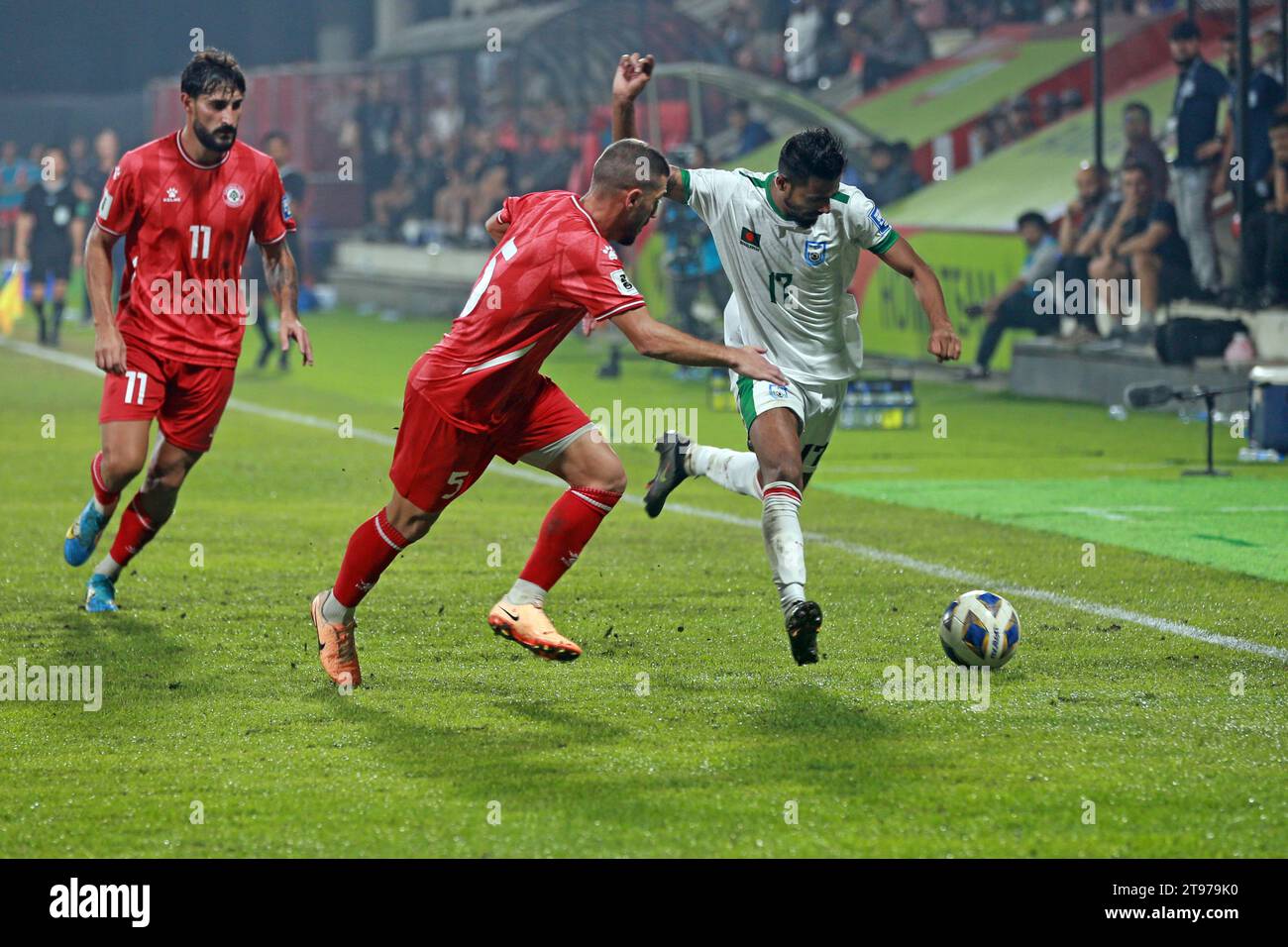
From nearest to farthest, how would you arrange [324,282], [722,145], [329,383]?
[329,383], [722,145], [324,282]

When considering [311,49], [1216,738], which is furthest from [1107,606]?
[311,49]

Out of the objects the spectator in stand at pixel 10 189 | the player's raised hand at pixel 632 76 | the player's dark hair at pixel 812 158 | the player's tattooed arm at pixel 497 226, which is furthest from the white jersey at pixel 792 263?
the spectator in stand at pixel 10 189

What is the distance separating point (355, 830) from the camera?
5.11 metres

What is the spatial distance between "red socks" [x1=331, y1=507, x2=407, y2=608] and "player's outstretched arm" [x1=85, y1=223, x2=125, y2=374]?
1537mm

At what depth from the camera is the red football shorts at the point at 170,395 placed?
8062 millimetres

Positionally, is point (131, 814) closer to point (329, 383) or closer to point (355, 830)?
point (355, 830)

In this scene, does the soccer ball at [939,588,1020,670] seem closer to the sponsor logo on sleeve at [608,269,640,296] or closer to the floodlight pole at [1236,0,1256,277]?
the sponsor logo on sleeve at [608,269,640,296]

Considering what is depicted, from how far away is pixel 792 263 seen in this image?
25.3 feet

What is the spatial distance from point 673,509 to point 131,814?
6.81 metres

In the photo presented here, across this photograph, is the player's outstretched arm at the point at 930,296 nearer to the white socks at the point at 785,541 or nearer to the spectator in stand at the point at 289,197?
the white socks at the point at 785,541

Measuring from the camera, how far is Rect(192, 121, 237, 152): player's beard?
7.97 metres

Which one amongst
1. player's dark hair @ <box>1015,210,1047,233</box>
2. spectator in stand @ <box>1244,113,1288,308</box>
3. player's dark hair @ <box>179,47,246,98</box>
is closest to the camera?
player's dark hair @ <box>179,47,246,98</box>

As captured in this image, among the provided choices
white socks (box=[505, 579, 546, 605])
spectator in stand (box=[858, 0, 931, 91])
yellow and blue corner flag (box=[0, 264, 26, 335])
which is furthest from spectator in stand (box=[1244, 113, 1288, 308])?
yellow and blue corner flag (box=[0, 264, 26, 335])

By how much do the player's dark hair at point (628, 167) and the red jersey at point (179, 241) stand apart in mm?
2241
